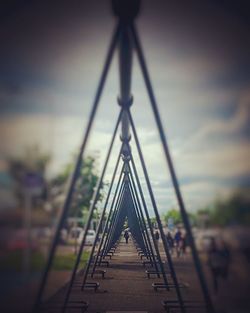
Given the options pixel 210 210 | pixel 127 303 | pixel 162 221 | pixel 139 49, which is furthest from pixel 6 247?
pixel 162 221

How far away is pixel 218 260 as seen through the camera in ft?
20.9

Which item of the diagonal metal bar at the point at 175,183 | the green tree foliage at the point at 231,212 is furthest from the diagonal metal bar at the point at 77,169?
the green tree foliage at the point at 231,212

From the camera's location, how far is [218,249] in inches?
243

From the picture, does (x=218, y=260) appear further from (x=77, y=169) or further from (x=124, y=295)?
(x=124, y=295)

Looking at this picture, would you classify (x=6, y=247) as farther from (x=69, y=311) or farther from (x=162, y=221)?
(x=162, y=221)

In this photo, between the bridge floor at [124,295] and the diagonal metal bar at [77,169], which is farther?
the bridge floor at [124,295]

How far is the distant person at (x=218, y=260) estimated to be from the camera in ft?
19.8

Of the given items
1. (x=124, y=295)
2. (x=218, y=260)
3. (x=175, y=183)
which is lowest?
(x=218, y=260)

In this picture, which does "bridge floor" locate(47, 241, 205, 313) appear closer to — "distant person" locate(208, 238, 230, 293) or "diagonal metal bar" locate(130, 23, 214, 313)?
"diagonal metal bar" locate(130, 23, 214, 313)

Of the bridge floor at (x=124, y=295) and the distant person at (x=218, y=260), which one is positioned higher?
the bridge floor at (x=124, y=295)

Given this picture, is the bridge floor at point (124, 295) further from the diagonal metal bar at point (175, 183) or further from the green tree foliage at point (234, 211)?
the green tree foliage at point (234, 211)

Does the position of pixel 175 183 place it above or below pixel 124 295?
above

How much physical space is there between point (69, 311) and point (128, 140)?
5.34 meters

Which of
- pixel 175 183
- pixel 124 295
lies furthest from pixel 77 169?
pixel 124 295
